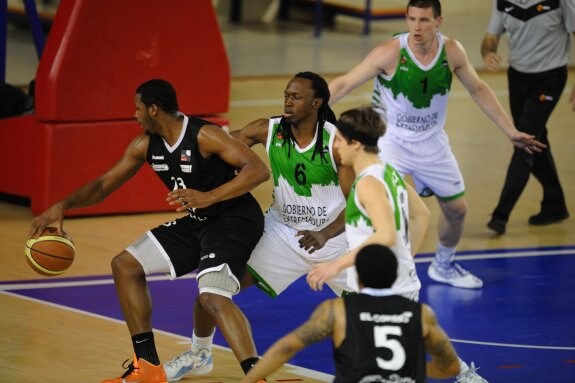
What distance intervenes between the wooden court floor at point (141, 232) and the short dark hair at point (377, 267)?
2.27 m

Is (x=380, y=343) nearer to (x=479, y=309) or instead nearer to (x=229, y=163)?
(x=229, y=163)

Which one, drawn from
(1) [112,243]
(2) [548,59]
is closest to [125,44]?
(1) [112,243]

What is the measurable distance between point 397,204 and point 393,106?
340 centimetres

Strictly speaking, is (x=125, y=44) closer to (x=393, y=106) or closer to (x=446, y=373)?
(x=393, y=106)

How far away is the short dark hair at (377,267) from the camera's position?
598 centimetres

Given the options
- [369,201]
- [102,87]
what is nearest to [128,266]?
[369,201]

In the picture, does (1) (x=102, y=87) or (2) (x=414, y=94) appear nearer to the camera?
(2) (x=414, y=94)

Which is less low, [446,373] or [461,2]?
[446,373]

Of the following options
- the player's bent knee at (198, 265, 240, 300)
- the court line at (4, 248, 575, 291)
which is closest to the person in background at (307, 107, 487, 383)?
the player's bent knee at (198, 265, 240, 300)

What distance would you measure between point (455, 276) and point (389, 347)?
15.3ft

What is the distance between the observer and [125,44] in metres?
12.0

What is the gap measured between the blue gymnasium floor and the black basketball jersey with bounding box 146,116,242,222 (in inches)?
45.1

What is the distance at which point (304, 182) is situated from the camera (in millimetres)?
8312

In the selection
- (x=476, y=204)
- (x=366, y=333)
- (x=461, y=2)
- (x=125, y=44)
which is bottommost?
(x=461, y=2)
